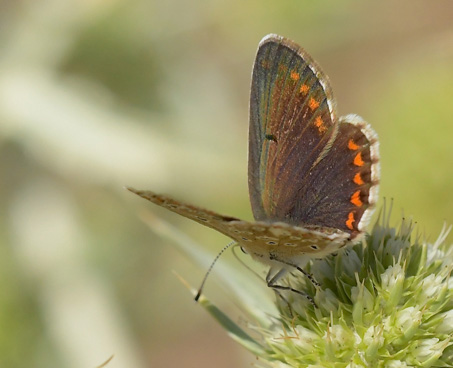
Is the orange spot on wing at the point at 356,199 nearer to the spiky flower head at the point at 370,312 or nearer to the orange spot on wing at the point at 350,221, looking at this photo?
the orange spot on wing at the point at 350,221

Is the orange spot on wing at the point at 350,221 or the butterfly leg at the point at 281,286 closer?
the orange spot on wing at the point at 350,221

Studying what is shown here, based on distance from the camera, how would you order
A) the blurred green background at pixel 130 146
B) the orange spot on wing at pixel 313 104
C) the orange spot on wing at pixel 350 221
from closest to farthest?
the orange spot on wing at pixel 350 221
the orange spot on wing at pixel 313 104
the blurred green background at pixel 130 146

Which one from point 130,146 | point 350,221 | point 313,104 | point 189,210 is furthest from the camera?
Answer: point 130,146

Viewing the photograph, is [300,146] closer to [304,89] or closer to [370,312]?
[304,89]

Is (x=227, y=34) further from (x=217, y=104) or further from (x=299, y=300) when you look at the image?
(x=299, y=300)

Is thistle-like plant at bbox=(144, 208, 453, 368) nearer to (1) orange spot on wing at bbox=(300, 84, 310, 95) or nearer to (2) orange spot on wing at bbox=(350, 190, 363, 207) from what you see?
(2) orange spot on wing at bbox=(350, 190, 363, 207)

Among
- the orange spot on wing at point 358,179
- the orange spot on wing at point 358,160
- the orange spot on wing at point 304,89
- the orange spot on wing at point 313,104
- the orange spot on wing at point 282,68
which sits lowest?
the orange spot on wing at point 358,179

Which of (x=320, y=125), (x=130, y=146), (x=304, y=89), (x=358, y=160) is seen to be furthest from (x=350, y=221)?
(x=130, y=146)

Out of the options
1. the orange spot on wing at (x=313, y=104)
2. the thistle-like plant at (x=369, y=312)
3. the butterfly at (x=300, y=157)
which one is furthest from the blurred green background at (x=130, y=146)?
the orange spot on wing at (x=313, y=104)
